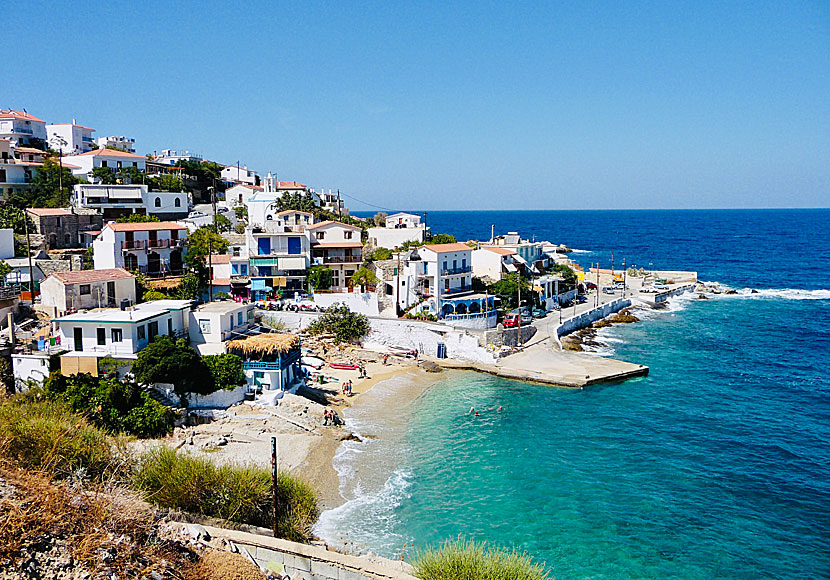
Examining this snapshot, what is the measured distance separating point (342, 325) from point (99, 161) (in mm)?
40265

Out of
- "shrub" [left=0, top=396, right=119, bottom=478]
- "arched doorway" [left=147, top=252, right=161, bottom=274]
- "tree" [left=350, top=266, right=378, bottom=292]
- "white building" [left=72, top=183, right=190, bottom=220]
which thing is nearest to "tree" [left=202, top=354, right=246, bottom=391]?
"shrub" [left=0, top=396, right=119, bottom=478]

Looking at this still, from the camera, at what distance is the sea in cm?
2086

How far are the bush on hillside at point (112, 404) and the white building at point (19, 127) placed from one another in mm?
56357

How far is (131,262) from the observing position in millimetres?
47500

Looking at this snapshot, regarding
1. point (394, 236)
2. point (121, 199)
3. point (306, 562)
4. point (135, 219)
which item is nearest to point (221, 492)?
point (306, 562)

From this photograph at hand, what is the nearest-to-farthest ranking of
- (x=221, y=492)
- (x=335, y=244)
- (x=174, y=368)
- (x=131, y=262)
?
(x=221, y=492)
(x=174, y=368)
(x=131, y=262)
(x=335, y=244)

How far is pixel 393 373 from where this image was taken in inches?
1585

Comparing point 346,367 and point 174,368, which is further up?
point 174,368

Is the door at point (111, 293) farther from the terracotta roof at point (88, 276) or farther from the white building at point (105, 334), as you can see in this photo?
the white building at point (105, 334)

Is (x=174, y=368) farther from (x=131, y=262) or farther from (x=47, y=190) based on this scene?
(x=47, y=190)

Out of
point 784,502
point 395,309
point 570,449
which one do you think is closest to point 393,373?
point 395,309

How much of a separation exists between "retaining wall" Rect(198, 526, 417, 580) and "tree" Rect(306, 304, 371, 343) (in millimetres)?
28986

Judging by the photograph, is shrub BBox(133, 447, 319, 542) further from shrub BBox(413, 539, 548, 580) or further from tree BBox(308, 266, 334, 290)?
tree BBox(308, 266, 334, 290)

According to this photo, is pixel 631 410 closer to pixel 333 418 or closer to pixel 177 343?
pixel 333 418
